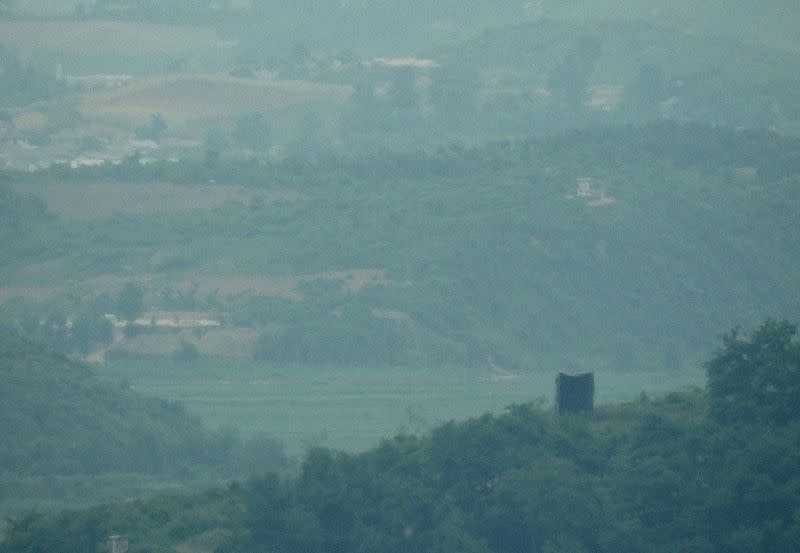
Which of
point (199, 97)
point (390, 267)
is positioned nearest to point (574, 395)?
point (390, 267)

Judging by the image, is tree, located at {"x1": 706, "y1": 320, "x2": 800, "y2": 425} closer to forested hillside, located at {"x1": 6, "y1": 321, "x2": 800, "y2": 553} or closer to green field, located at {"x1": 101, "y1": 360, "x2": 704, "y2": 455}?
forested hillside, located at {"x1": 6, "y1": 321, "x2": 800, "y2": 553}

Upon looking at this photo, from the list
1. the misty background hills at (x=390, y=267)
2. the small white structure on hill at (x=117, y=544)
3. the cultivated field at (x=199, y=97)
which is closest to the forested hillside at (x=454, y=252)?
the misty background hills at (x=390, y=267)

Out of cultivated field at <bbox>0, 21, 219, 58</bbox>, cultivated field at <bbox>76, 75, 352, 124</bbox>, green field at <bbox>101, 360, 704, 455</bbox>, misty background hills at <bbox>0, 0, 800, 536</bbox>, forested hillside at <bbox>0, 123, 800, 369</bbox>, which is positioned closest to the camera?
misty background hills at <bbox>0, 0, 800, 536</bbox>

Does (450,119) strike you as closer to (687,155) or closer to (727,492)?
(687,155)

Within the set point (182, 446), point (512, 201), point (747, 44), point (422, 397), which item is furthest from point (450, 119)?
point (182, 446)

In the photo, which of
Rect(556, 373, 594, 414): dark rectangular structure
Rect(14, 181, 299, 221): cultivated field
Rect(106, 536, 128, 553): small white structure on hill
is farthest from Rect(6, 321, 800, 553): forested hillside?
Rect(14, 181, 299, 221): cultivated field

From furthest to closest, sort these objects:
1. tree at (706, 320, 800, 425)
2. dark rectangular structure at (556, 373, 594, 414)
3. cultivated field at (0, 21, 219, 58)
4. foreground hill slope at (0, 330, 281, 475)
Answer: cultivated field at (0, 21, 219, 58), foreground hill slope at (0, 330, 281, 475), dark rectangular structure at (556, 373, 594, 414), tree at (706, 320, 800, 425)
